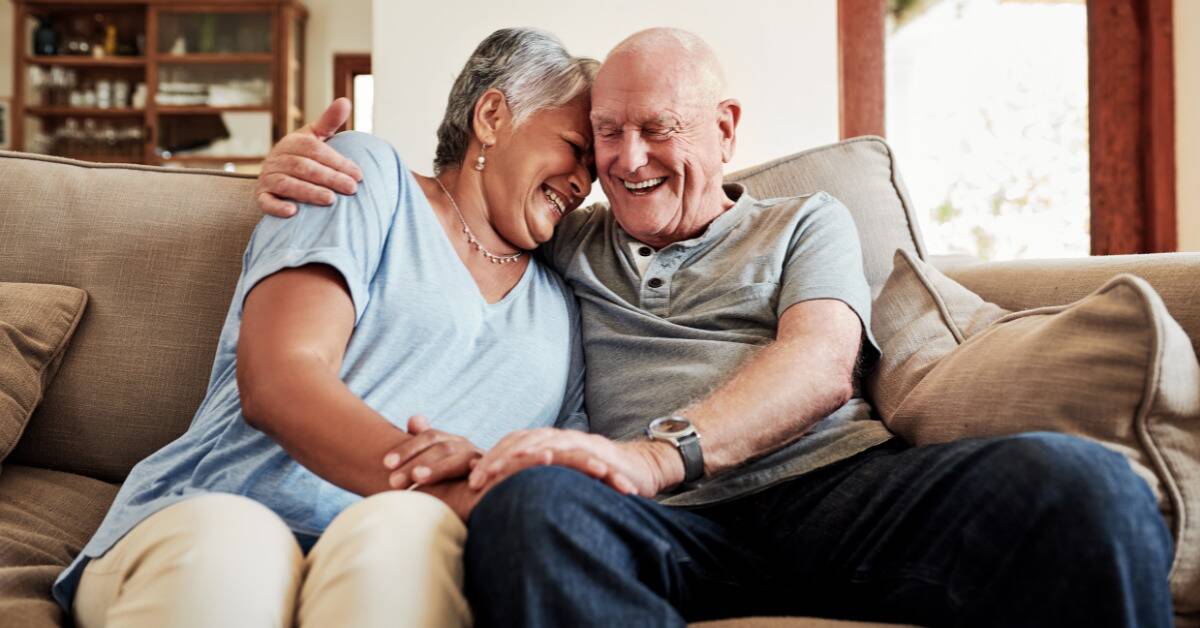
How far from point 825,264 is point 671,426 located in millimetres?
392

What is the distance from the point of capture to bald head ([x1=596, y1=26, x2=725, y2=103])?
5.10ft

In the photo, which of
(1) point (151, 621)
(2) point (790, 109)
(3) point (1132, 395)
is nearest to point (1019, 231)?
(2) point (790, 109)

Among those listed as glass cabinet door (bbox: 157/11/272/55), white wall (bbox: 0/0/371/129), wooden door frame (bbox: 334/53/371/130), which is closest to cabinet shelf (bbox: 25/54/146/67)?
glass cabinet door (bbox: 157/11/272/55)

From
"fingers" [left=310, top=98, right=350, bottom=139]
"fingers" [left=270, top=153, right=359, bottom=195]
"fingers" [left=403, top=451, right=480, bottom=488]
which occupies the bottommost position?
"fingers" [left=403, top=451, right=480, bottom=488]

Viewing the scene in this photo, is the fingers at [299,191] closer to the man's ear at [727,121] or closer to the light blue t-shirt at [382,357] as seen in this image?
the light blue t-shirt at [382,357]

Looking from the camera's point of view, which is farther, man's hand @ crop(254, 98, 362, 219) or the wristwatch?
man's hand @ crop(254, 98, 362, 219)

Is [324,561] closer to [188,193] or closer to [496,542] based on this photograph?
[496,542]

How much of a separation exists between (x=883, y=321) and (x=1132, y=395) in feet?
1.62

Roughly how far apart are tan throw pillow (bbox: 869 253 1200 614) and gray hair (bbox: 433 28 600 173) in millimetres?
708

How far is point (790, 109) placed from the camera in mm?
3016

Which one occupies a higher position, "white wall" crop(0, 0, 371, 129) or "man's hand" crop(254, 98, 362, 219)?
"white wall" crop(0, 0, 371, 129)

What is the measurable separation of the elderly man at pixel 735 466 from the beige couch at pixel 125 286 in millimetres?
307

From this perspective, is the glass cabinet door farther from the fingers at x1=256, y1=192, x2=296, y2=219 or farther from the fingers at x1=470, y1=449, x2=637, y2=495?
the fingers at x1=470, y1=449, x2=637, y2=495

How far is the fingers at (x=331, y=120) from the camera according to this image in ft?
4.72
